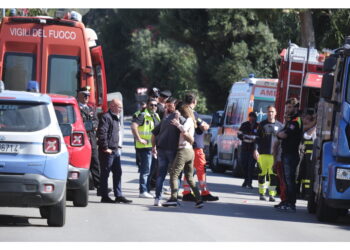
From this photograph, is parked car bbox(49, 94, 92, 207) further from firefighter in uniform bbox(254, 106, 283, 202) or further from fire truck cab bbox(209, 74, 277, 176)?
fire truck cab bbox(209, 74, 277, 176)

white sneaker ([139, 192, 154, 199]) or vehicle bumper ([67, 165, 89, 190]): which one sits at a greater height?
vehicle bumper ([67, 165, 89, 190])

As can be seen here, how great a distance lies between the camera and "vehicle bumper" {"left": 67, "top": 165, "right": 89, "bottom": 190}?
13.8 metres

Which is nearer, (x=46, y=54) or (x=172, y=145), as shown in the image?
(x=172, y=145)

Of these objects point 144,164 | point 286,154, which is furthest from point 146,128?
point 286,154

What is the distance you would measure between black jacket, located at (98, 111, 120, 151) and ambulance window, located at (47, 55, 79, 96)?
13.0ft

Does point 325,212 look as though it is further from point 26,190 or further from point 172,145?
point 26,190

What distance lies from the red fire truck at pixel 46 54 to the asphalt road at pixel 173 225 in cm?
375

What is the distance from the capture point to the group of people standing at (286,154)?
50.3 feet

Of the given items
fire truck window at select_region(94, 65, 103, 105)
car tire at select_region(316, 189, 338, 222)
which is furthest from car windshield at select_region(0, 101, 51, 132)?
fire truck window at select_region(94, 65, 103, 105)

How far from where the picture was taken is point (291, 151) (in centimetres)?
1537

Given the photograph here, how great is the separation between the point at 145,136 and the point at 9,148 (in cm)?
568

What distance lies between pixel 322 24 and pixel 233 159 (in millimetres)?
10202

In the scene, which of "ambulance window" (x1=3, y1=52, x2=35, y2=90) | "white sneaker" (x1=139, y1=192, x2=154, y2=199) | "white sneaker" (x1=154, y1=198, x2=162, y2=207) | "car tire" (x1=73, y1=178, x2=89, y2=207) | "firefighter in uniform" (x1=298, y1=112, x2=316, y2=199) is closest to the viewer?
"car tire" (x1=73, y1=178, x2=89, y2=207)
